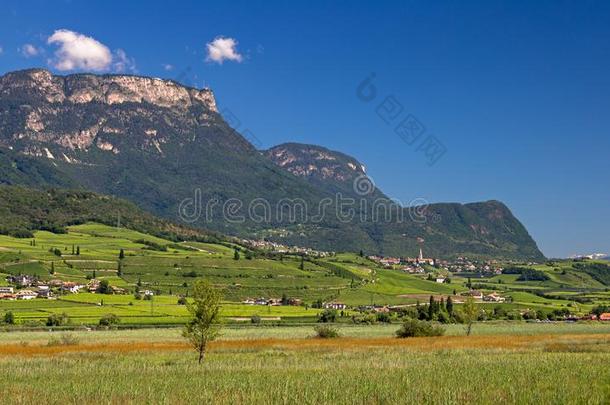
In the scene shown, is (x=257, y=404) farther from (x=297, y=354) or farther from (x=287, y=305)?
(x=287, y=305)

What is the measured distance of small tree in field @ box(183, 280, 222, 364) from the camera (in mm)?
45438

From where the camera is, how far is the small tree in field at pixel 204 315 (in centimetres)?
4544

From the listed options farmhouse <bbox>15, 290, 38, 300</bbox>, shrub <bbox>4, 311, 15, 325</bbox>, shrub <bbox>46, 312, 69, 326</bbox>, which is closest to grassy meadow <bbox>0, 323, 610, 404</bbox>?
shrub <bbox>46, 312, 69, 326</bbox>

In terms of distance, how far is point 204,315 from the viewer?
149 ft

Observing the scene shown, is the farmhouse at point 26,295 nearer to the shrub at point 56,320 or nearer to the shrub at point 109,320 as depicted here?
the shrub at point 56,320

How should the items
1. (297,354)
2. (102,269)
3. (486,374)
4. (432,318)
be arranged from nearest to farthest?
(486,374)
(297,354)
(432,318)
(102,269)

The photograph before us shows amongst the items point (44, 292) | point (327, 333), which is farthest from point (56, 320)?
point (327, 333)

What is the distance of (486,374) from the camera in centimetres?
2950

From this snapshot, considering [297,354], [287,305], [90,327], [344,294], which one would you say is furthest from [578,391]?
[344,294]

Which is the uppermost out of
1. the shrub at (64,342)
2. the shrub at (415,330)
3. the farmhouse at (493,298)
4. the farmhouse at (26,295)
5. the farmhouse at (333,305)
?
the farmhouse at (493,298)

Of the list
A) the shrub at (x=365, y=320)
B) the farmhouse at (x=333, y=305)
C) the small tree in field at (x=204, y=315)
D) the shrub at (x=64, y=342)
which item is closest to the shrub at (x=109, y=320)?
the shrub at (x=64, y=342)

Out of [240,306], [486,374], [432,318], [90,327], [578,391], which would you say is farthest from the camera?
[240,306]

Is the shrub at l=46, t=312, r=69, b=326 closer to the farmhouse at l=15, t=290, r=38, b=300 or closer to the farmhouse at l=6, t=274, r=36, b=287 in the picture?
the farmhouse at l=15, t=290, r=38, b=300

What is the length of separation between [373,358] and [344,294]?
12283 centimetres
